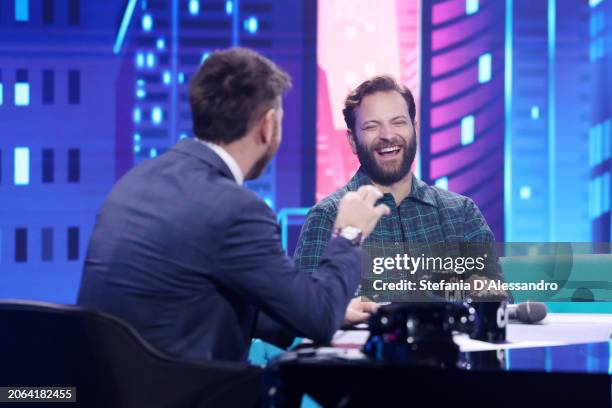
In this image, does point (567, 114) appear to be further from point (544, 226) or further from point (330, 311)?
point (330, 311)

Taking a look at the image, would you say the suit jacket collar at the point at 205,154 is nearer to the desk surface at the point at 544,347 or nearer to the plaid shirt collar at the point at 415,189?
the desk surface at the point at 544,347

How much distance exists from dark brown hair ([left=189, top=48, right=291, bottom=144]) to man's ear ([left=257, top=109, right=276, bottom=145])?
0.4 inches

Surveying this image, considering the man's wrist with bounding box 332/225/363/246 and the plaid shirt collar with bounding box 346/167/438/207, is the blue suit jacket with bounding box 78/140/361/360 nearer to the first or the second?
the man's wrist with bounding box 332/225/363/246

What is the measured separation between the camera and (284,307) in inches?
52.9

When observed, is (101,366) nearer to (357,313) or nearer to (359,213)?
(359,213)

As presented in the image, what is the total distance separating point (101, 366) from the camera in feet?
4.09

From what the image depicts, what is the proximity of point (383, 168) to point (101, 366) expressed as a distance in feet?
5.74

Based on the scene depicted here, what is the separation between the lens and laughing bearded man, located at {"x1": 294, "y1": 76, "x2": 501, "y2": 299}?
9.01ft

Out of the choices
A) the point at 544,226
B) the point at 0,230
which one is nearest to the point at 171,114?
the point at 0,230

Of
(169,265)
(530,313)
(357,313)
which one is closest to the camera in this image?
(169,265)

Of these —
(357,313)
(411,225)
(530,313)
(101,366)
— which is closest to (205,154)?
(101,366)

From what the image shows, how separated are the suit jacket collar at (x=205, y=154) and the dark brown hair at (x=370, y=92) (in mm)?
1430

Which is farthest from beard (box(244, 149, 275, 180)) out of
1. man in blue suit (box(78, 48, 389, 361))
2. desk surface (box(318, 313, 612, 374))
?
desk surface (box(318, 313, 612, 374))

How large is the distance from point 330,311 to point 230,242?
224 mm
